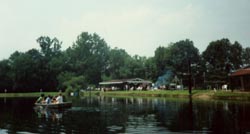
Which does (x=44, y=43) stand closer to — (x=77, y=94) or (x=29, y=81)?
(x=29, y=81)

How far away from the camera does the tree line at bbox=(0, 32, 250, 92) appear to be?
87.3m

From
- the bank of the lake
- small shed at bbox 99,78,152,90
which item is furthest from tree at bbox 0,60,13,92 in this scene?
the bank of the lake

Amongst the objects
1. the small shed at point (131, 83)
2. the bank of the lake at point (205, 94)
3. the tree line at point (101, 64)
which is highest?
the tree line at point (101, 64)

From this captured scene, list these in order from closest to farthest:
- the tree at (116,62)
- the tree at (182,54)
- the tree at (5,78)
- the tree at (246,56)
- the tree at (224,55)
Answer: the tree at (224,55), the tree at (182,54), the tree at (246,56), the tree at (5,78), the tree at (116,62)

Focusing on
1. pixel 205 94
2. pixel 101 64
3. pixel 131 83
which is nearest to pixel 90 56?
pixel 101 64

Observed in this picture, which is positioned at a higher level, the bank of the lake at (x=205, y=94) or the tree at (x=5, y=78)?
the tree at (x=5, y=78)

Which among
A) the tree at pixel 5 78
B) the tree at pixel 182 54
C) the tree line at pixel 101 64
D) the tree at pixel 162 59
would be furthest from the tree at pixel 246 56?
the tree at pixel 5 78

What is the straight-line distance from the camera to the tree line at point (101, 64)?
87312 mm

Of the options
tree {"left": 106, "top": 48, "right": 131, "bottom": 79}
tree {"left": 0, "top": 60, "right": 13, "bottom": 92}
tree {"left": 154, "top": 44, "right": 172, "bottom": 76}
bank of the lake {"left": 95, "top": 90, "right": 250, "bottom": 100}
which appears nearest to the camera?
bank of the lake {"left": 95, "top": 90, "right": 250, "bottom": 100}

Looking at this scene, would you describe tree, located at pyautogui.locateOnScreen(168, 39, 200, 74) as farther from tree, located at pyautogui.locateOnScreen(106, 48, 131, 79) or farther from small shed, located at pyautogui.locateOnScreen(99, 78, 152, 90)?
tree, located at pyautogui.locateOnScreen(106, 48, 131, 79)

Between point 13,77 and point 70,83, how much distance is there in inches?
1035

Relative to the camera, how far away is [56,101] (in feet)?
148

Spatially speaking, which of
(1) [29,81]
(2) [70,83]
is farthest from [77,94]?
(1) [29,81]

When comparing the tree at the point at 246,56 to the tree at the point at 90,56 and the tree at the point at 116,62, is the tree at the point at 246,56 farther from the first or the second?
A: the tree at the point at 90,56
